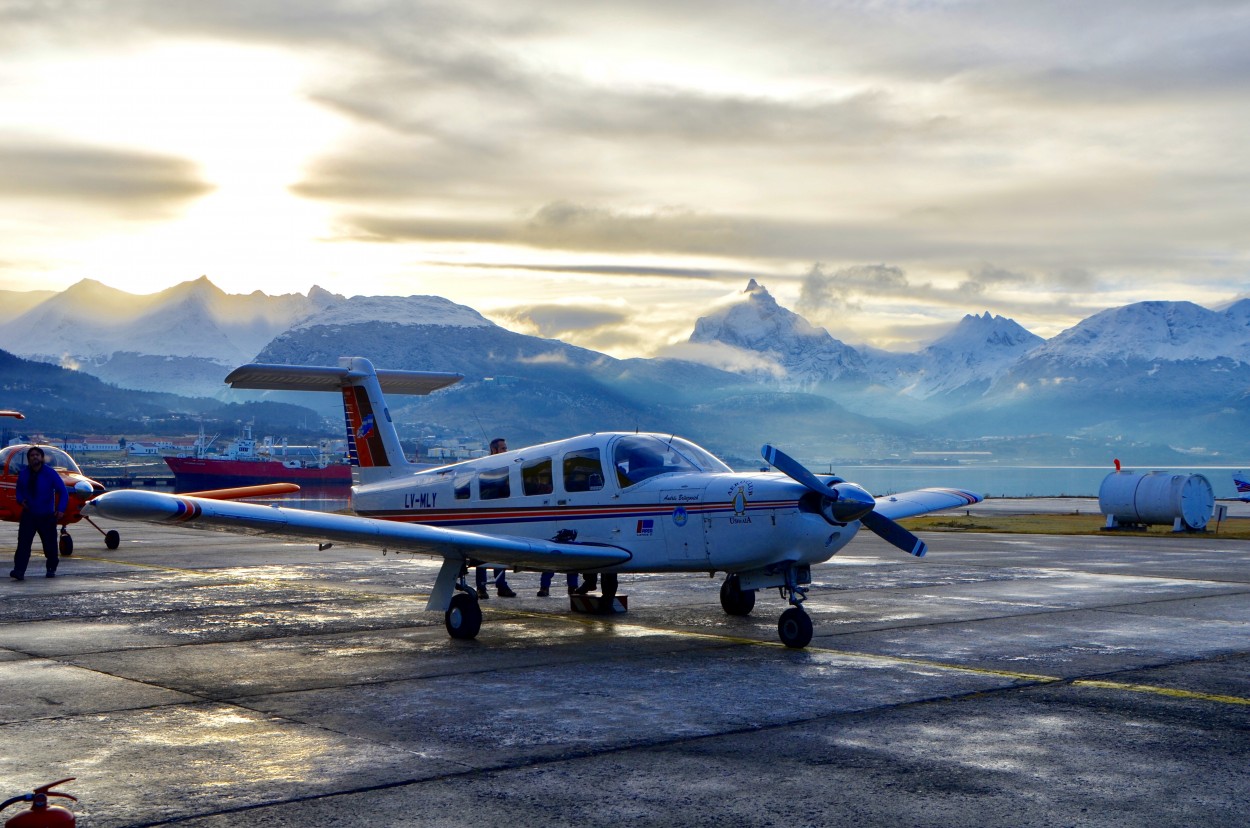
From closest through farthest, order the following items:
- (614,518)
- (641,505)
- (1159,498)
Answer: (641,505)
(614,518)
(1159,498)

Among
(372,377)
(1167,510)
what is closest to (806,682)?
(372,377)

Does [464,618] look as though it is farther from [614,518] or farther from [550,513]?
[614,518]

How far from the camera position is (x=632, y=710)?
388 inches

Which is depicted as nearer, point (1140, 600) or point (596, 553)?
point (596, 553)

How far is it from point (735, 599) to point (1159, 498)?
2709 cm

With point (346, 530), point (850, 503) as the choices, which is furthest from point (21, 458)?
point (850, 503)

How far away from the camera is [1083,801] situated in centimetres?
713

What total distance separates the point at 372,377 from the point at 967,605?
1020 centimetres

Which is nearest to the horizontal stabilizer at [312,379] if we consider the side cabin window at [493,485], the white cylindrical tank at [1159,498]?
the side cabin window at [493,485]

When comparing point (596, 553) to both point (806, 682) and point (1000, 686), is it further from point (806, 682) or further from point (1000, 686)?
point (1000, 686)

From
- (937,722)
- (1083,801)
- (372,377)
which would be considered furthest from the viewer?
(372,377)

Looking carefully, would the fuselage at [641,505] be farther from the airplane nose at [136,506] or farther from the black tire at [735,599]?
the airplane nose at [136,506]

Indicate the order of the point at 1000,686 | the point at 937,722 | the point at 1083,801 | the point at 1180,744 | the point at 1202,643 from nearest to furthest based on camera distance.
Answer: the point at 1083,801 < the point at 1180,744 < the point at 937,722 < the point at 1000,686 < the point at 1202,643

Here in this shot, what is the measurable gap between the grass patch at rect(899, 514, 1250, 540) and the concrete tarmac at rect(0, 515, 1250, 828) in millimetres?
19426
